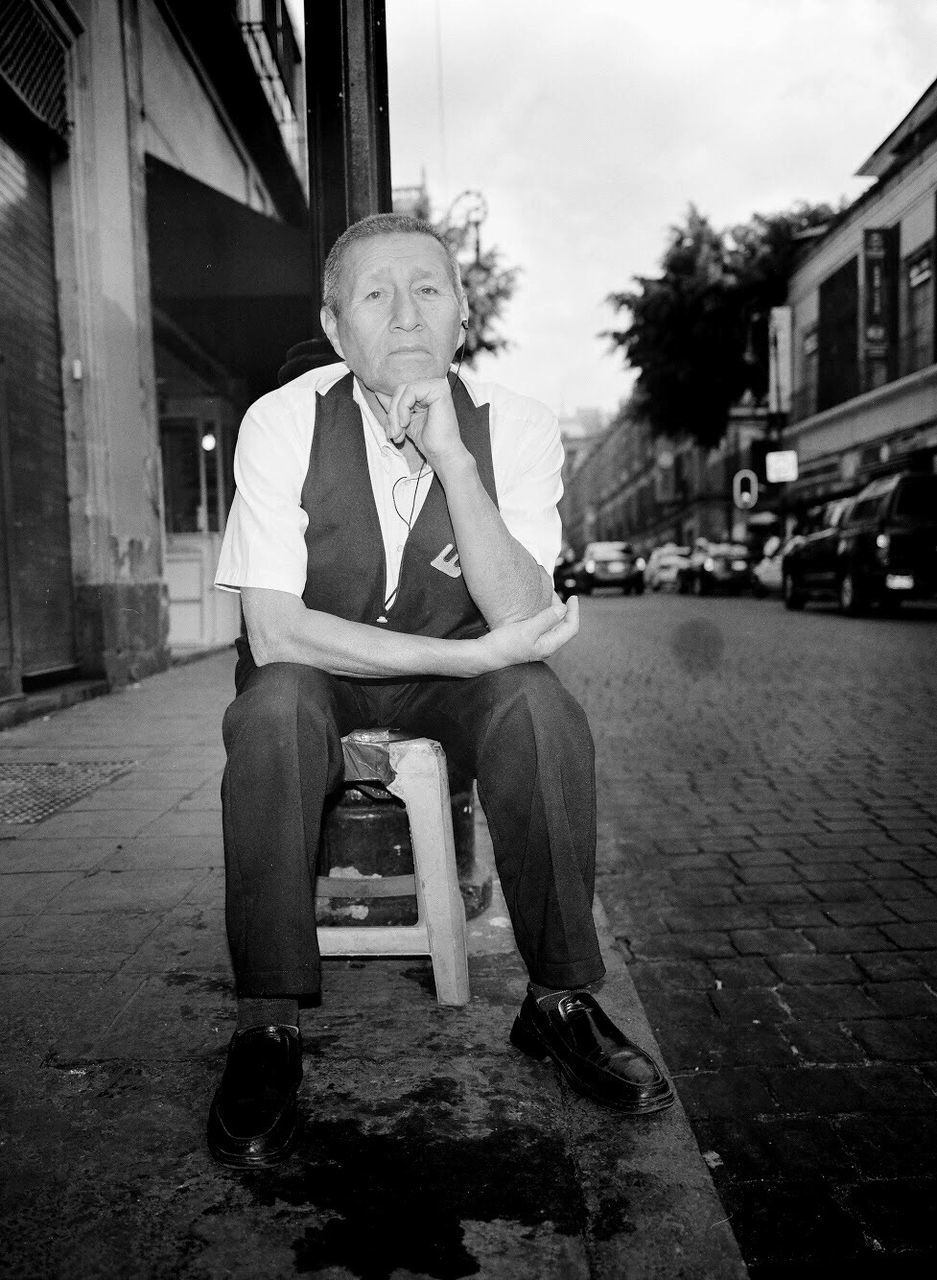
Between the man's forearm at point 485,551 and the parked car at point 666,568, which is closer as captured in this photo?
the man's forearm at point 485,551

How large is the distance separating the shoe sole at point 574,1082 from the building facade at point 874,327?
83.6ft

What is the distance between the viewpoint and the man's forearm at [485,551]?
212 centimetres

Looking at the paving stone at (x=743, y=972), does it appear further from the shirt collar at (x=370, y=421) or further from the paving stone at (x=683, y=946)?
the shirt collar at (x=370, y=421)

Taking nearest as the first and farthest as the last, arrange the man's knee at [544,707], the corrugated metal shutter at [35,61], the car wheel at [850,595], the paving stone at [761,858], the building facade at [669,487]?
the man's knee at [544,707], the paving stone at [761,858], the corrugated metal shutter at [35,61], the car wheel at [850,595], the building facade at [669,487]

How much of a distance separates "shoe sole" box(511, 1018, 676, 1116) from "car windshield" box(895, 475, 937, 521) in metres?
14.4

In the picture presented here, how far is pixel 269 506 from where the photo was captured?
2150 mm

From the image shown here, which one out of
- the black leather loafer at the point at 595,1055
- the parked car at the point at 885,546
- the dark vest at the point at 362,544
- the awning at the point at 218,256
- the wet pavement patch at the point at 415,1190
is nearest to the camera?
the wet pavement patch at the point at 415,1190

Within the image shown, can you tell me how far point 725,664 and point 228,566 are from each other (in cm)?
776

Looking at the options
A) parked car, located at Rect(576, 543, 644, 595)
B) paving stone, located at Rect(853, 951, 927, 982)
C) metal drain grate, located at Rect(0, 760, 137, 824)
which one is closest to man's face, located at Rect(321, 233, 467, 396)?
paving stone, located at Rect(853, 951, 927, 982)

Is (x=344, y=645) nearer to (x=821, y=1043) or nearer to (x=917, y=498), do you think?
(x=821, y=1043)

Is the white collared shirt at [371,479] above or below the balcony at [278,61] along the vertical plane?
below

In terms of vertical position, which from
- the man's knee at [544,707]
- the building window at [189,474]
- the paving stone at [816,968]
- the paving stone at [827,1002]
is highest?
the building window at [189,474]

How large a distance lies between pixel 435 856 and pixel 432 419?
0.93 metres

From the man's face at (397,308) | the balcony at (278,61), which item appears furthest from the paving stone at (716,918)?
the balcony at (278,61)
